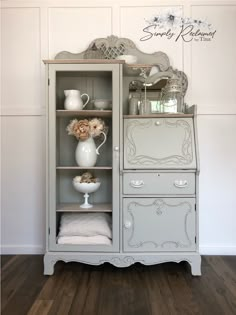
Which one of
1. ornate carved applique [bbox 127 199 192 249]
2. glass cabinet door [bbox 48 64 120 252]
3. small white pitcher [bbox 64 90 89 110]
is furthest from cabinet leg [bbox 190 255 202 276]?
small white pitcher [bbox 64 90 89 110]

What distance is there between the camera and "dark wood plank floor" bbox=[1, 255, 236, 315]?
1783 millimetres

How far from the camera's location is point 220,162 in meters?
2.70

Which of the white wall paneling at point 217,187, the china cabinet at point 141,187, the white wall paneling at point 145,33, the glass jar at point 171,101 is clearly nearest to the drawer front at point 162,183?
the china cabinet at point 141,187

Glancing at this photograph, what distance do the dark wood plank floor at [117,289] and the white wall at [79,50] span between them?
1.21 feet

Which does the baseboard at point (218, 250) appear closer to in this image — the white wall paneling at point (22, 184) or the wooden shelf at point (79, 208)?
the wooden shelf at point (79, 208)

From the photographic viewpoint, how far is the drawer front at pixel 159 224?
223 centimetres

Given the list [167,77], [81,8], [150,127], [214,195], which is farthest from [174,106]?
[81,8]

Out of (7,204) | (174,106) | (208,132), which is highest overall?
(174,106)

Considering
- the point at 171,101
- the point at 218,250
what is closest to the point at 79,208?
the point at 171,101

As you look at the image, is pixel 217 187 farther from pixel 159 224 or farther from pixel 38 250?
pixel 38 250

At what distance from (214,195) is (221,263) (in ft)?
1.93

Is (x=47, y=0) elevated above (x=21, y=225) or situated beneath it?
elevated above

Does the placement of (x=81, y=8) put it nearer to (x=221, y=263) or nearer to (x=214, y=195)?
(x=214, y=195)

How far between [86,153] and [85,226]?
0.57 m
